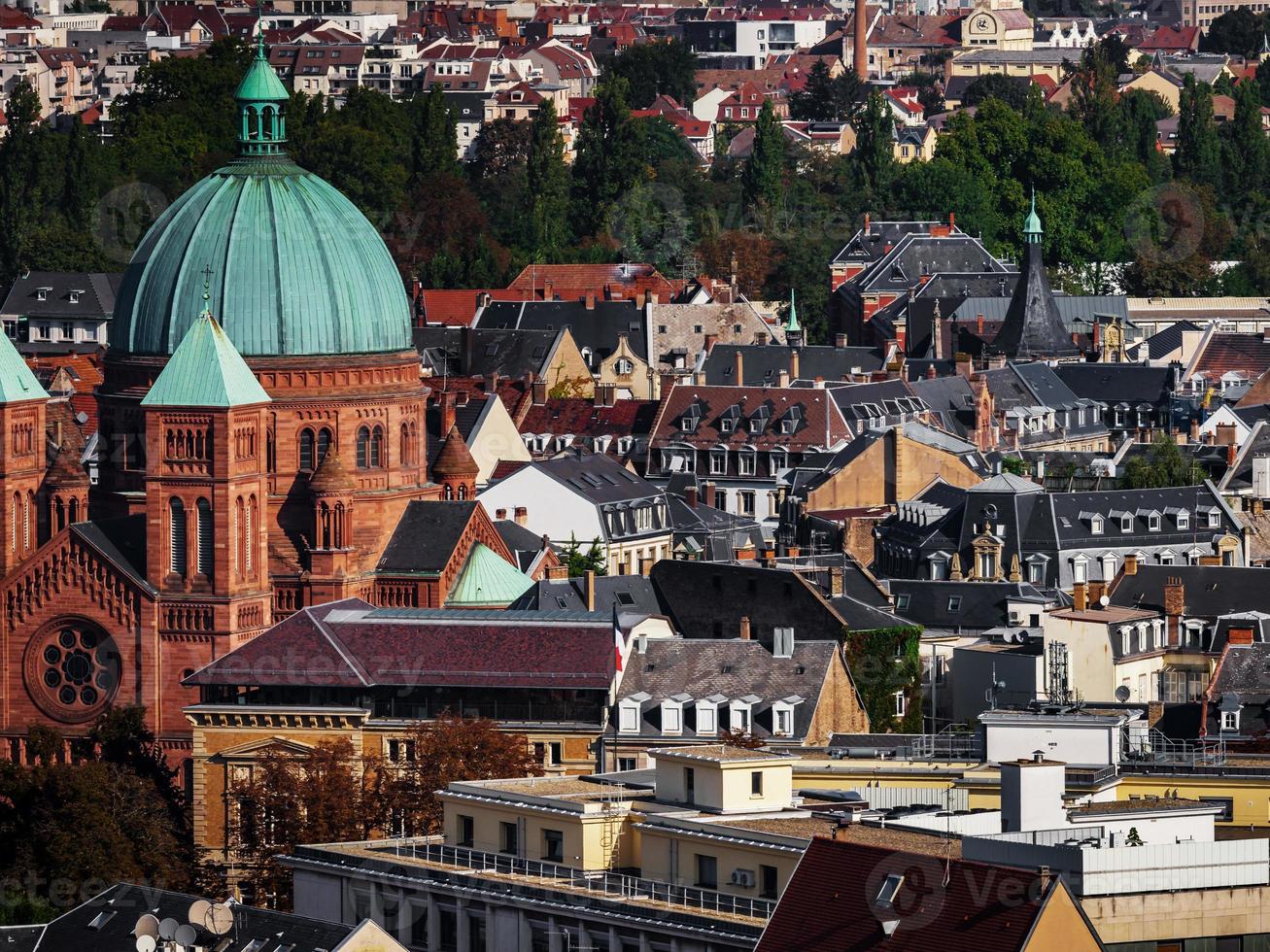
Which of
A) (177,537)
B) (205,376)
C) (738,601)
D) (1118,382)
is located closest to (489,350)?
(1118,382)

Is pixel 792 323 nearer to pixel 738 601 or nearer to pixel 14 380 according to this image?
pixel 738 601

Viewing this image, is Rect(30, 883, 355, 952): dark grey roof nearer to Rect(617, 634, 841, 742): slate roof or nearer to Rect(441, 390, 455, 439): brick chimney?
Rect(617, 634, 841, 742): slate roof

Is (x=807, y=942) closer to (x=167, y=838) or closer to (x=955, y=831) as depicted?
(x=955, y=831)

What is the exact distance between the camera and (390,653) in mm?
92250

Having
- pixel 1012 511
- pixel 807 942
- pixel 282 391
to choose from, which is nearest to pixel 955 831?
pixel 807 942

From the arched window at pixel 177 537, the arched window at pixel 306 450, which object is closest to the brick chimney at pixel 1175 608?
the arched window at pixel 306 450

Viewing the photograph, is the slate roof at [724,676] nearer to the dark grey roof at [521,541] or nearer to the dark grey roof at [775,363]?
the dark grey roof at [521,541]

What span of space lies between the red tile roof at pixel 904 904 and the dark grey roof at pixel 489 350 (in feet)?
301

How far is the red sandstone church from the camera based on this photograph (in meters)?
Result: 96.6

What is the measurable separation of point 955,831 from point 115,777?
2829 cm

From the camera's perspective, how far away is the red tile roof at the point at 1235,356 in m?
160

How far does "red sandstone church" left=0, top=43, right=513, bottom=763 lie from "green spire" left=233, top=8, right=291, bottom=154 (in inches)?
2.7

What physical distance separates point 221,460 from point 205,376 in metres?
1.87

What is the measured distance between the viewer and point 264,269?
10325 cm
